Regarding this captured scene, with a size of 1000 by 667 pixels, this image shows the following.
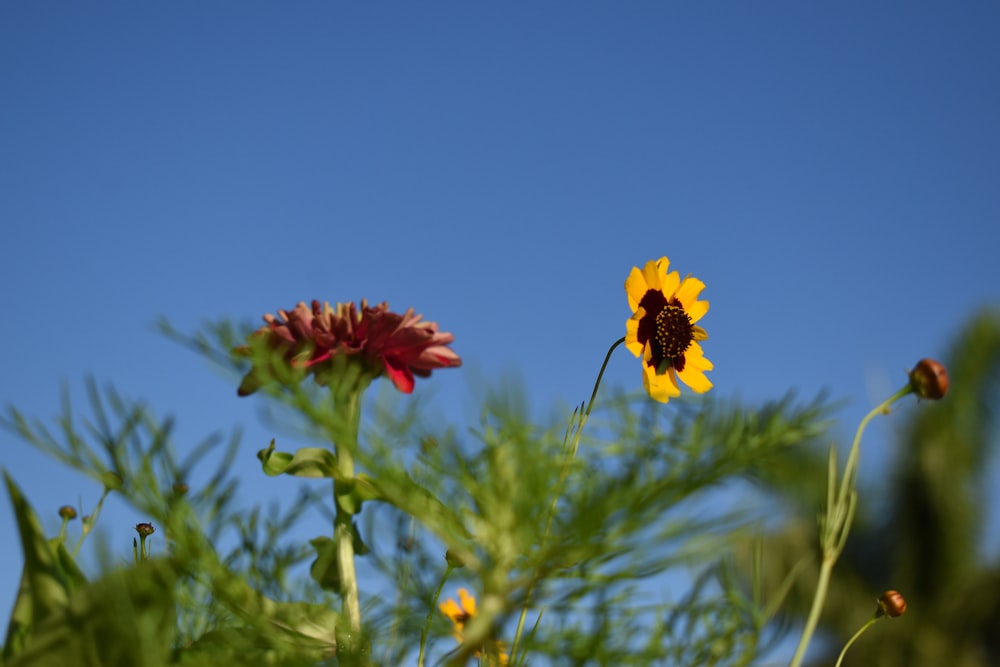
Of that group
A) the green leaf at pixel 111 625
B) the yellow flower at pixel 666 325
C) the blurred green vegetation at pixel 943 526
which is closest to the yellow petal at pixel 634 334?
the yellow flower at pixel 666 325

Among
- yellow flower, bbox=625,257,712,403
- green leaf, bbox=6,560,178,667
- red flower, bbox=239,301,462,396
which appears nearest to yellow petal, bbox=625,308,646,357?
yellow flower, bbox=625,257,712,403

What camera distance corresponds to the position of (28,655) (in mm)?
298

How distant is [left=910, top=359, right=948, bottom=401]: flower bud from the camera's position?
54 centimetres

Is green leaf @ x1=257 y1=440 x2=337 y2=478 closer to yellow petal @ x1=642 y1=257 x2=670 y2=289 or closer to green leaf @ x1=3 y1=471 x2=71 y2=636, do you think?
green leaf @ x1=3 y1=471 x2=71 y2=636

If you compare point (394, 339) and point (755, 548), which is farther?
point (394, 339)

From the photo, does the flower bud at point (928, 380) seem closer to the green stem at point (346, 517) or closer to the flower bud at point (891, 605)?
the flower bud at point (891, 605)

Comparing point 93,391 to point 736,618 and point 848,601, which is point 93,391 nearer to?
point 736,618

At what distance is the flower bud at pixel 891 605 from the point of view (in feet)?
1.94

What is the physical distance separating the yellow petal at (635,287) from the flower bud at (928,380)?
0.28m

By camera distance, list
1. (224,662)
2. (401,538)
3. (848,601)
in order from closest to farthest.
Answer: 1. (224,662)
2. (401,538)
3. (848,601)

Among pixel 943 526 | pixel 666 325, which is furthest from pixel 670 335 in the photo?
pixel 943 526

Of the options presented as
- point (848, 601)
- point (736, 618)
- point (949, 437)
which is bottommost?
point (736, 618)

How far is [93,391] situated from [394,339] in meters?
0.26

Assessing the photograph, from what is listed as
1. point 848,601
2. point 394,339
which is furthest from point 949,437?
point 394,339
